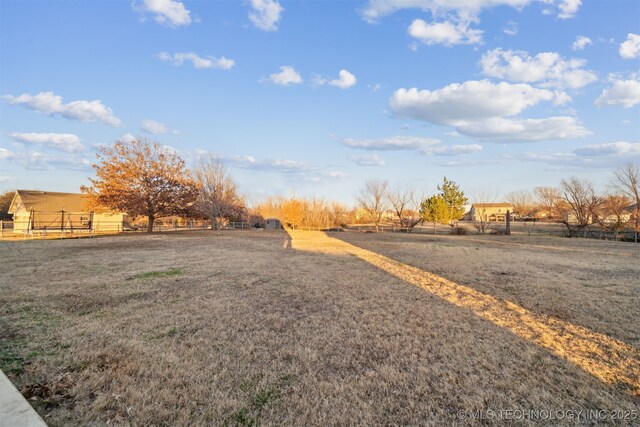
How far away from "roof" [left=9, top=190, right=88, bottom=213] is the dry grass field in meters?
35.6

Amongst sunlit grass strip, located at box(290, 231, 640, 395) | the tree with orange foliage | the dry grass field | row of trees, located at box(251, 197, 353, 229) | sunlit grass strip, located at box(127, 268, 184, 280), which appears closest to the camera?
the dry grass field

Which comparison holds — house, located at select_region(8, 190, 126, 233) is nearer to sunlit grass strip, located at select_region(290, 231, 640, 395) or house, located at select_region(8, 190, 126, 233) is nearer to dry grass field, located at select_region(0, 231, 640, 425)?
dry grass field, located at select_region(0, 231, 640, 425)

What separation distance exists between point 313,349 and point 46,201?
44595 millimetres

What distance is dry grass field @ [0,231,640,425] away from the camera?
2.61 m

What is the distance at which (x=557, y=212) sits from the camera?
105 ft

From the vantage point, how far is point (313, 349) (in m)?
3.74

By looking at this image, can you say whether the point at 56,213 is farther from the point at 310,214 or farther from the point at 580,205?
the point at 580,205

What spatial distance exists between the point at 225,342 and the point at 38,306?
12.7ft

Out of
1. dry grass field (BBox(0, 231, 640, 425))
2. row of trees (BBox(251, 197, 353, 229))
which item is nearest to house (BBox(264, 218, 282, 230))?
row of trees (BBox(251, 197, 353, 229))

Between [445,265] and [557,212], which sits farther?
[557,212]

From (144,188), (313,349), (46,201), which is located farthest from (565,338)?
(46,201)

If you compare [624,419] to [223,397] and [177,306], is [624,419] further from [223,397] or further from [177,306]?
[177,306]

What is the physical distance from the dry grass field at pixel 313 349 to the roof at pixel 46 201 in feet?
117

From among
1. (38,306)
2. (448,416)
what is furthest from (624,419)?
(38,306)
